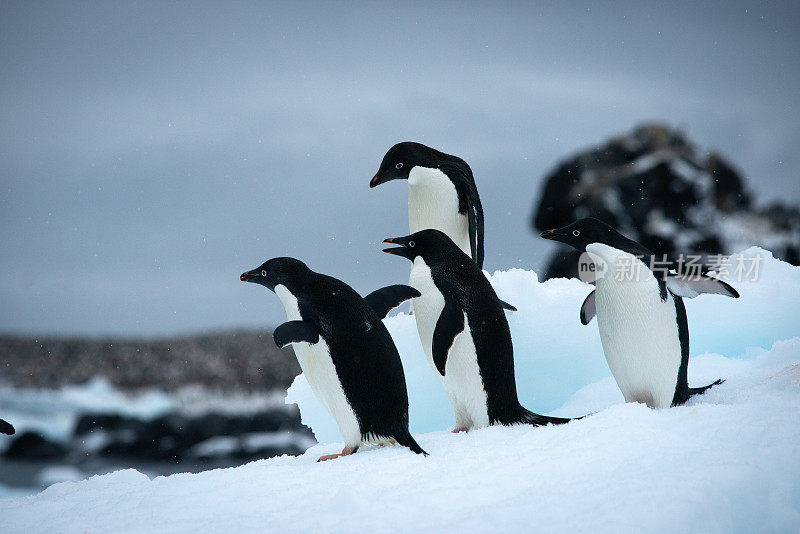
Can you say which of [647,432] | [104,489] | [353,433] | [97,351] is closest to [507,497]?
[647,432]

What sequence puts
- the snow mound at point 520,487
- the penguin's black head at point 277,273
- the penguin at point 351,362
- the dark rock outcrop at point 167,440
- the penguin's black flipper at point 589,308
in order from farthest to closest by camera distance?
1. the dark rock outcrop at point 167,440
2. the penguin's black flipper at point 589,308
3. the penguin's black head at point 277,273
4. the penguin at point 351,362
5. the snow mound at point 520,487

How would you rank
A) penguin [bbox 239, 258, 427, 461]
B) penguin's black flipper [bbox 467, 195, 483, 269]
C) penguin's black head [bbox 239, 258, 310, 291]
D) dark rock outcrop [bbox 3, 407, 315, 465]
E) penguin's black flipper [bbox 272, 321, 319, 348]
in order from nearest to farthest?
penguin's black flipper [bbox 272, 321, 319, 348]
penguin [bbox 239, 258, 427, 461]
penguin's black head [bbox 239, 258, 310, 291]
penguin's black flipper [bbox 467, 195, 483, 269]
dark rock outcrop [bbox 3, 407, 315, 465]

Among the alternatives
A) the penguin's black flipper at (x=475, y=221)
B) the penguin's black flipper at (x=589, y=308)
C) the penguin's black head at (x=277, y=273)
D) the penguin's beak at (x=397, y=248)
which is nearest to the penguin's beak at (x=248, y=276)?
the penguin's black head at (x=277, y=273)

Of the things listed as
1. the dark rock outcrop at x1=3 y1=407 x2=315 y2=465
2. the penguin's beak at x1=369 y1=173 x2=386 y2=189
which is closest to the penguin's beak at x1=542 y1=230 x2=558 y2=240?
the penguin's beak at x1=369 y1=173 x2=386 y2=189

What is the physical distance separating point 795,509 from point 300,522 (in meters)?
1.03

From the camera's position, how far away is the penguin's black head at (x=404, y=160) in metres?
3.13

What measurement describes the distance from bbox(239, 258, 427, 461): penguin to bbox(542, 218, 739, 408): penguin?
71cm

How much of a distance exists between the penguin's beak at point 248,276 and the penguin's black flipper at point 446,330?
0.59m

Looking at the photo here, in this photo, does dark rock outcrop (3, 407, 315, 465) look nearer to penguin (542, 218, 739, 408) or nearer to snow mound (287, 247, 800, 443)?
snow mound (287, 247, 800, 443)

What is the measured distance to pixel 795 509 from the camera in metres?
1.61

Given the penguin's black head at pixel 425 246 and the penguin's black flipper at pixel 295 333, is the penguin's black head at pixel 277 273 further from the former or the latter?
the penguin's black head at pixel 425 246

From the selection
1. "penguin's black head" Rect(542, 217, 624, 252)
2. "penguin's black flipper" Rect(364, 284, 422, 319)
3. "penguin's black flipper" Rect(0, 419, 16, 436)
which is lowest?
"penguin's black flipper" Rect(0, 419, 16, 436)

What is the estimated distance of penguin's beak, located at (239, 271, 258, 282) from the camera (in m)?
2.40

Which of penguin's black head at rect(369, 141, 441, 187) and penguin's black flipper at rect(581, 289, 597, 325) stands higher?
penguin's black head at rect(369, 141, 441, 187)
